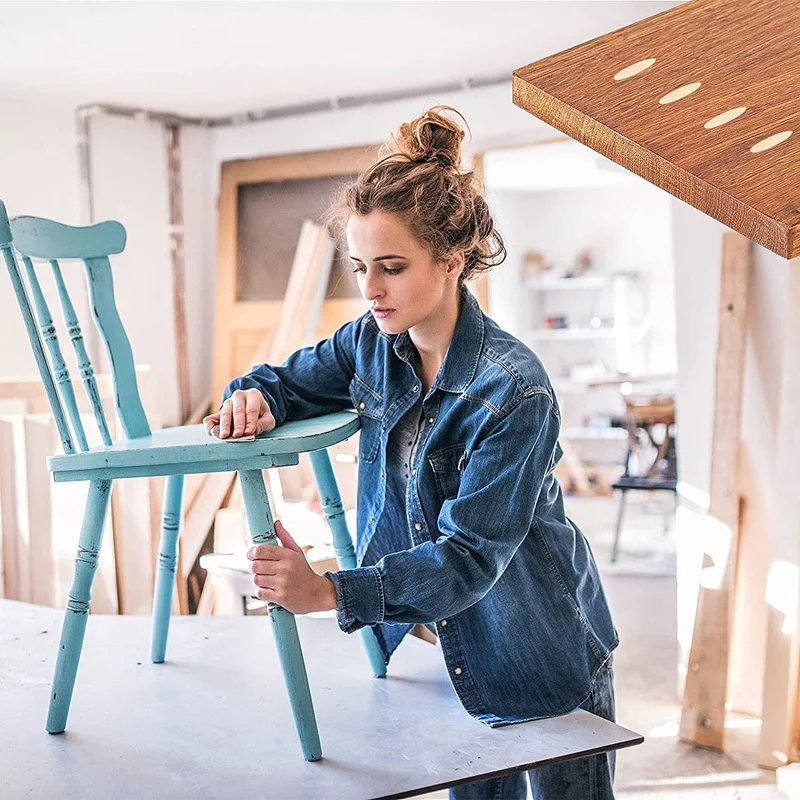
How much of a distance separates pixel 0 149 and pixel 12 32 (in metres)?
1.21

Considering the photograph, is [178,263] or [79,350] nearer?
[79,350]

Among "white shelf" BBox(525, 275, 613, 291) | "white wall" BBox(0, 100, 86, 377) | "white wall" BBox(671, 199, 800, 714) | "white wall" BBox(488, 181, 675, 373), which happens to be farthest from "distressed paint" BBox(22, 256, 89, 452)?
"white shelf" BBox(525, 275, 613, 291)

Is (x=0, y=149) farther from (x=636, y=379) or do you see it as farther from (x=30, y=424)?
(x=636, y=379)

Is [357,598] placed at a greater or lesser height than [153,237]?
lesser

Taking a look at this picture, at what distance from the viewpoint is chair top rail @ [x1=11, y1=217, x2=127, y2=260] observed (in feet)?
5.43

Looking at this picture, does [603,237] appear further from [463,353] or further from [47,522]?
[463,353]

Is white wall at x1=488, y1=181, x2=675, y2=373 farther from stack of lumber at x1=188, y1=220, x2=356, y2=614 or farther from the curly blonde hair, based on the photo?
the curly blonde hair

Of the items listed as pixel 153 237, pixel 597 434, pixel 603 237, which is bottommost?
pixel 597 434

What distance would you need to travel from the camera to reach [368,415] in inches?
67.6

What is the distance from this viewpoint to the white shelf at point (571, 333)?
31.2 ft

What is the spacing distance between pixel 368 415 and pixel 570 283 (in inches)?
321

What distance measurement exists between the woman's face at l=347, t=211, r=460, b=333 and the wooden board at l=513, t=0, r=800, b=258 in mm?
568

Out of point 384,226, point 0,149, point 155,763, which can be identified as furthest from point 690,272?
point 0,149

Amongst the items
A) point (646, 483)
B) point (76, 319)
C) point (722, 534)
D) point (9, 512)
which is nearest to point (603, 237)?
point (646, 483)
